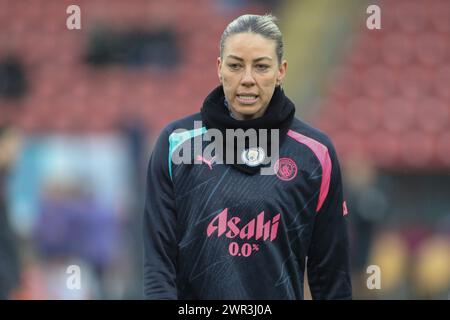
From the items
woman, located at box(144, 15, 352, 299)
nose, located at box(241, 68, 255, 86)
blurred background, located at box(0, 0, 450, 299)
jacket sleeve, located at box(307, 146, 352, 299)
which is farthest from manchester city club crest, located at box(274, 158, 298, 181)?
blurred background, located at box(0, 0, 450, 299)

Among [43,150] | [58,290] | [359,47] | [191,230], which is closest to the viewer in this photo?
[191,230]

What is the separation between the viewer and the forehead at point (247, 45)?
357cm

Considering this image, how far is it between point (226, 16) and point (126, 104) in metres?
2.08

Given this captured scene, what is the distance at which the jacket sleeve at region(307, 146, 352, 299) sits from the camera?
3.71 meters

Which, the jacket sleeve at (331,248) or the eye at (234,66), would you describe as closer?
the eye at (234,66)

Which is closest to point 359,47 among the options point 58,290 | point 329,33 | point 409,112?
point 329,33

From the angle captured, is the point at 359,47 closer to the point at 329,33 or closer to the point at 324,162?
the point at 329,33

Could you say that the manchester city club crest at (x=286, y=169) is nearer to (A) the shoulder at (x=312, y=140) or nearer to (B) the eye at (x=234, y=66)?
(A) the shoulder at (x=312, y=140)

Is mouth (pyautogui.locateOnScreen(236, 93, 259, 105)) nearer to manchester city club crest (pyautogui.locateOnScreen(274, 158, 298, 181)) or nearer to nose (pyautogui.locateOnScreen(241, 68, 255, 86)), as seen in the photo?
nose (pyautogui.locateOnScreen(241, 68, 255, 86))

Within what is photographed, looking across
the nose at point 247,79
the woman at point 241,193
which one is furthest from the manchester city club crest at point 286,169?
the nose at point 247,79

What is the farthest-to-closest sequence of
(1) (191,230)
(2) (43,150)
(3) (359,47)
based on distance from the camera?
(3) (359,47)
(2) (43,150)
(1) (191,230)

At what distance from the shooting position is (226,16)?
14195 millimetres

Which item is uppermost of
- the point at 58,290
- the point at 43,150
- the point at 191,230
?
the point at 191,230

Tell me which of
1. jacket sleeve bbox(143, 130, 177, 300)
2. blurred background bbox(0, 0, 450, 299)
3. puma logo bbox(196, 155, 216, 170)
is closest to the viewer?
jacket sleeve bbox(143, 130, 177, 300)
